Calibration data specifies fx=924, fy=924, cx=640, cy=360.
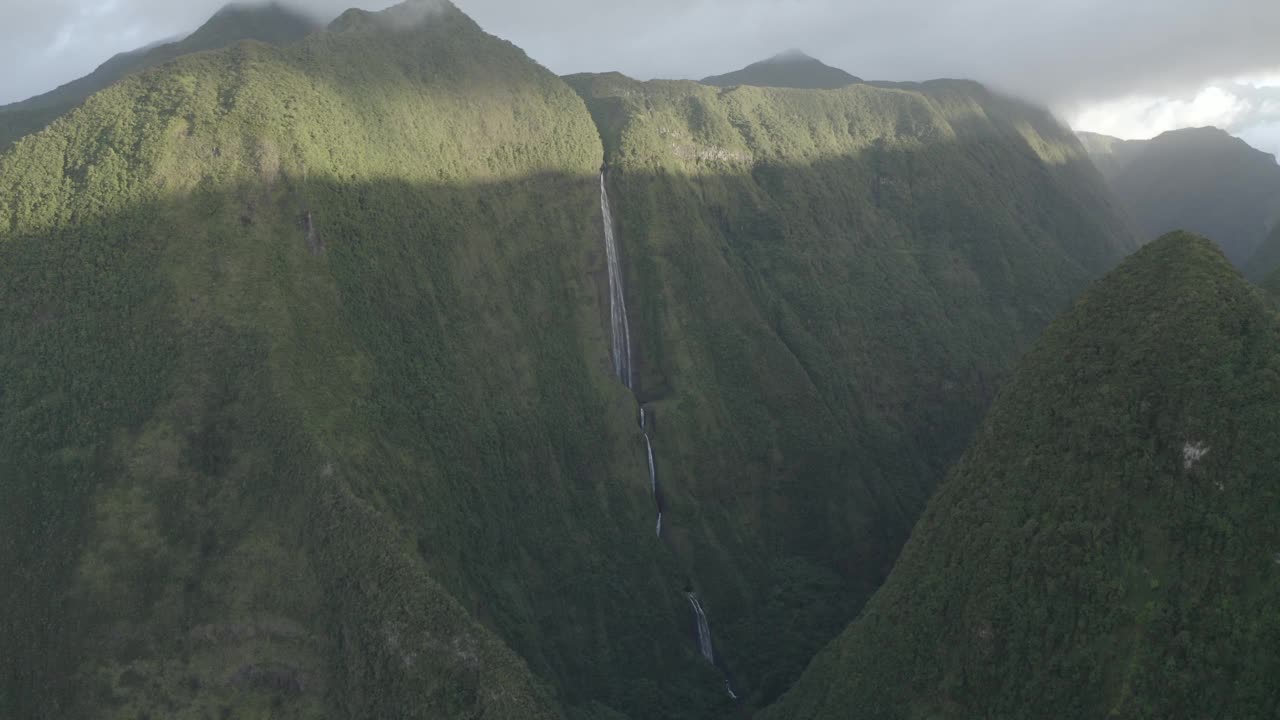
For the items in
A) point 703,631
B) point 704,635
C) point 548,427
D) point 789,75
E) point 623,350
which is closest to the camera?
point 704,635

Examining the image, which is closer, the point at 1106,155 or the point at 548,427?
the point at 548,427

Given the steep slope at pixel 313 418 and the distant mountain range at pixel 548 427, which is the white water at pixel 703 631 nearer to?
the distant mountain range at pixel 548 427

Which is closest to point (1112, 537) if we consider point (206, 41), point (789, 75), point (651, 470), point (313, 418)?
point (651, 470)

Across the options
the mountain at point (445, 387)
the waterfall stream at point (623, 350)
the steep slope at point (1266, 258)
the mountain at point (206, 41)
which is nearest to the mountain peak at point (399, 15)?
the mountain at point (445, 387)

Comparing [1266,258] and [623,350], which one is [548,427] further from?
[1266,258]

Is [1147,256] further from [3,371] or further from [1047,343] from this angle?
[3,371]

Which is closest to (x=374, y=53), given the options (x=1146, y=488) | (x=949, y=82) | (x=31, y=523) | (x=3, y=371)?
(x=3, y=371)
